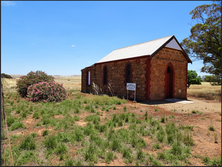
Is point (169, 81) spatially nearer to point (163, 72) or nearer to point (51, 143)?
point (163, 72)

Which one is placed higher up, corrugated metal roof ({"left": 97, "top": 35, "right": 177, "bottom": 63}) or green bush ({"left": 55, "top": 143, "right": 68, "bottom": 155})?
corrugated metal roof ({"left": 97, "top": 35, "right": 177, "bottom": 63})

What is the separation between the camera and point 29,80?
13539 millimetres

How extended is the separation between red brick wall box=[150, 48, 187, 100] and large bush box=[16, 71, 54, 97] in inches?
373

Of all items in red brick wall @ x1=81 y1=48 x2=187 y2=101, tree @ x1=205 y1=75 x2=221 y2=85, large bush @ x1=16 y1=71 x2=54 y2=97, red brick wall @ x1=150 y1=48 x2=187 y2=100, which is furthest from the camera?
tree @ x1=205 y1=75 x2=221 y2=85

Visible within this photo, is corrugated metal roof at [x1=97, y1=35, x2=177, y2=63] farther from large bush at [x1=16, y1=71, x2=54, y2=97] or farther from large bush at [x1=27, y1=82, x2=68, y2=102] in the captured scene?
large bush at [x1=16, y1=71, x2=54, y2=97]

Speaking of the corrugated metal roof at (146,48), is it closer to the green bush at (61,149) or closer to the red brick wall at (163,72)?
the red brick wall at (163,72)

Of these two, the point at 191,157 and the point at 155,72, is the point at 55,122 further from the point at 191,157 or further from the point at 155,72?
the point at 155,72

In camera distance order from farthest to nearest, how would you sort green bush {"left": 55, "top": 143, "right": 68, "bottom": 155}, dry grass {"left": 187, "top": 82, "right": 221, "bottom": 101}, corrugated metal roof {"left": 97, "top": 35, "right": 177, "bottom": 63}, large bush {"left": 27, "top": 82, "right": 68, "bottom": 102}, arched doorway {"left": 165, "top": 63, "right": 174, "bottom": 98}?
arched doorway {"left": 165, "top": 63, "right": 174, "bottom": 98} → corrugated metal roof {"left": 97, "top": 35, "right": 177, "bottom": 63} → large bush {"left": 27, "top": 82, "right": 68, "bottom": 102} → dry grass {"left": 187, "top": 82, "right": 221, "bottom": 101} → green bush {"left": 55, "top": 143, "right": 68, "bottom": 155}

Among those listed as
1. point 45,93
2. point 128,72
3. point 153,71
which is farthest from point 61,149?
point 128,72

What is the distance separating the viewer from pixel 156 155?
3.67 meters

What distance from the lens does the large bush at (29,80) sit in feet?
44.3

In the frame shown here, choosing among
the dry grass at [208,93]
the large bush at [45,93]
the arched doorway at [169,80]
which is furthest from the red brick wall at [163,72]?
the large bush at [45,93]

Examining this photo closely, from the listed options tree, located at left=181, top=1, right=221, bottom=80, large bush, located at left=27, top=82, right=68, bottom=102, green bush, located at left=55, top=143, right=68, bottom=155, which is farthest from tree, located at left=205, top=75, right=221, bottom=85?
green bush, located at left=55, top=143, right=68, bottom=155

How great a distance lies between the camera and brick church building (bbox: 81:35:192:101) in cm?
1213
